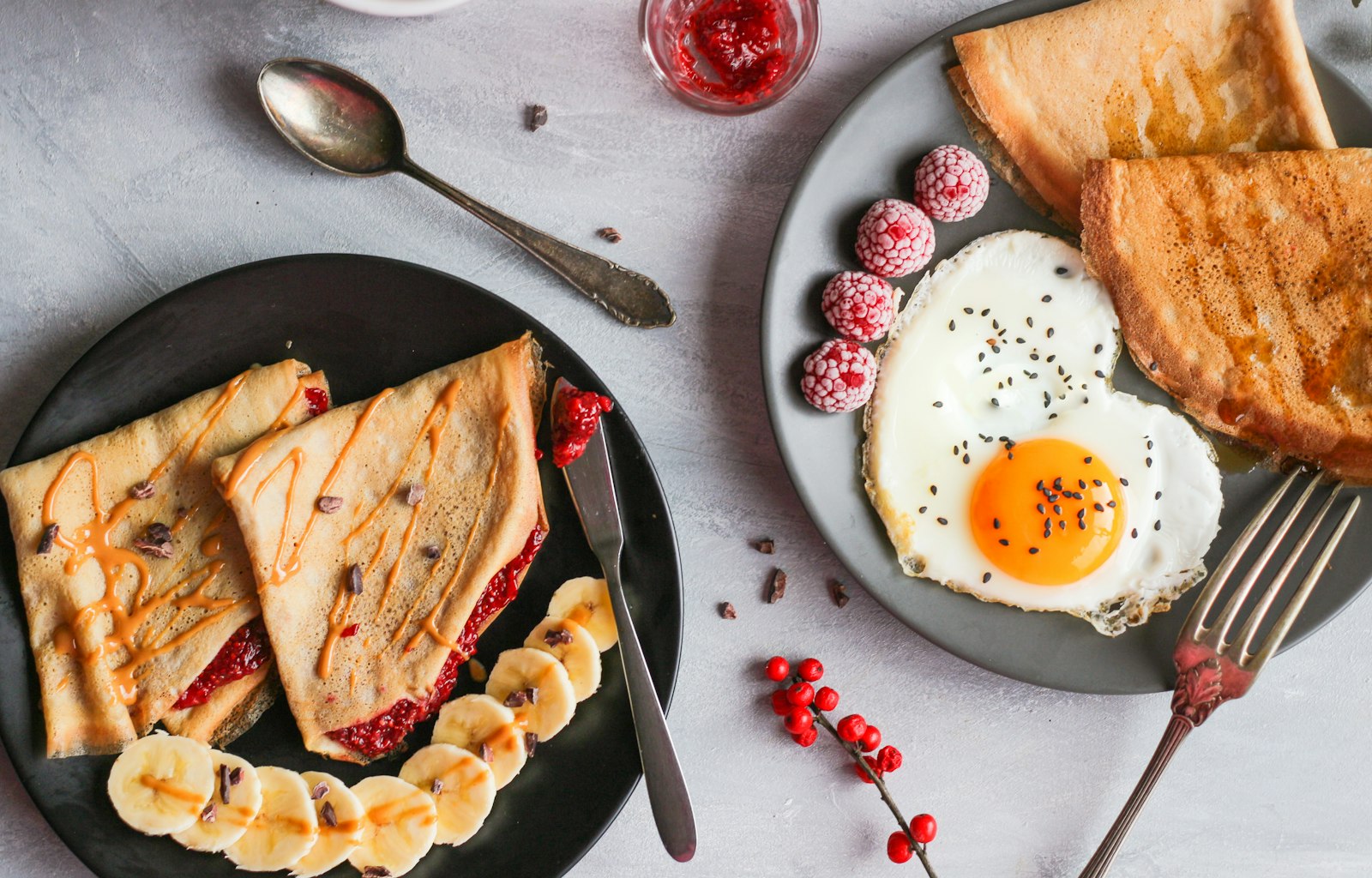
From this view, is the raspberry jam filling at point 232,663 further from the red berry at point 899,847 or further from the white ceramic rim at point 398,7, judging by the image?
the red berry at point 899,847

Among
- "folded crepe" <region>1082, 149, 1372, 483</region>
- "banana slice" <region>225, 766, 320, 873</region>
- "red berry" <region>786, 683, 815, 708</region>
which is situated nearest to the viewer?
"banana slice" <region>225, 766, 320, 873</region>

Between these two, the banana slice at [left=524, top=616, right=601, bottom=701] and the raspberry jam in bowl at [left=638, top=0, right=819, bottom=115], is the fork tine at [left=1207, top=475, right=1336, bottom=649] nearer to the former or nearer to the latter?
the banana slice at [left=524, top=616, right=601, bottom=701]

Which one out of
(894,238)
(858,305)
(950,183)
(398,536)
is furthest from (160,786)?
(950,183)

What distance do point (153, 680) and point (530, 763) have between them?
39.6 inches

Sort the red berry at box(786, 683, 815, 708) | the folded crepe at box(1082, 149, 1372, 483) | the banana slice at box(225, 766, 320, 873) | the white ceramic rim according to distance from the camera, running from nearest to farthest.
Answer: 1. the white ceramic rim
2. the banana slice at box(225, 766, 320, 873)
3. the folded crepe at box(1082, 149, 1372, 483)
4. the red berry at box(786, 683, 815, 708)

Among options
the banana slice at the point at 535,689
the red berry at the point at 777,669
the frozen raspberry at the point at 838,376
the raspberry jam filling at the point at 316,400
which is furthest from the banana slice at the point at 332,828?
the frozen raspberry at the point at 838,376

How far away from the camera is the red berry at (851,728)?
265cm

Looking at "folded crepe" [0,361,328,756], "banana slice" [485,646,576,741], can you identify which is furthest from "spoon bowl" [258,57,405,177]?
"banana slice" [485,646,576,741]

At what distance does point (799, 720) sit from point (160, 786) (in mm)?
1702

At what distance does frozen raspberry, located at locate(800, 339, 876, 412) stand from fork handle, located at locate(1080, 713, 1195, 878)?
1306 mm

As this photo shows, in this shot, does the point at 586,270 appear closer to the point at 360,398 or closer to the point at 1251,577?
the point at 360,398

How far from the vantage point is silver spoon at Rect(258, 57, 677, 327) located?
2.54 metres

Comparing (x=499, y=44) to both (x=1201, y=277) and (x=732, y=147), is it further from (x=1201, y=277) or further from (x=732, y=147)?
(x=1201, y=277)

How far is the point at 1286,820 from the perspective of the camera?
2.85 meters
